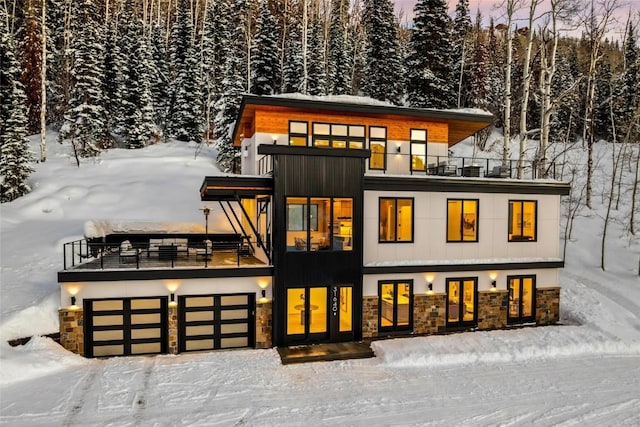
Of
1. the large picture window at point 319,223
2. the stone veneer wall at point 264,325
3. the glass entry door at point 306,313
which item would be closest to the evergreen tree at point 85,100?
the large picture window at point 319,223

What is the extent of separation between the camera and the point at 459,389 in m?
10.8

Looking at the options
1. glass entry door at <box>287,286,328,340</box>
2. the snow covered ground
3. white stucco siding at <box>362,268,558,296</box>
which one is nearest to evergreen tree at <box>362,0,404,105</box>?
the snow covered ground

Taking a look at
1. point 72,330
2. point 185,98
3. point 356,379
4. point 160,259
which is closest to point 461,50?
point 185,98

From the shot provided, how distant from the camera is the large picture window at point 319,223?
546 inches

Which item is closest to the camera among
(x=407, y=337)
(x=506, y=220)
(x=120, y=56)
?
(x=407, y=337)

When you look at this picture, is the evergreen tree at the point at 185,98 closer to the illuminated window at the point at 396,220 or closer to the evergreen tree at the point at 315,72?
the evergreen tree at the point at 315,72

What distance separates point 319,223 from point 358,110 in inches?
226

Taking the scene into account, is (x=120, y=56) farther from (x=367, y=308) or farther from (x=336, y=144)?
(x=367, y=308)

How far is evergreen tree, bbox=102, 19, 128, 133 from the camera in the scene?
38719mm

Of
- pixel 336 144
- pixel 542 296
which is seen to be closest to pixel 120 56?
pixel 336 144

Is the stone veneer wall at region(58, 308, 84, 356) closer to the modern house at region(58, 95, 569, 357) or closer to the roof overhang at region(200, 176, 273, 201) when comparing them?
the modern house at region(58, 95, 569, 357)

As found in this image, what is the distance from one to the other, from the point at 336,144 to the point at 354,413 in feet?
36.2

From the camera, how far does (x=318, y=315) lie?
1409 centimetres

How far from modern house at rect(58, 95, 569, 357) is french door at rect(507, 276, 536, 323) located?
54 millimetres
